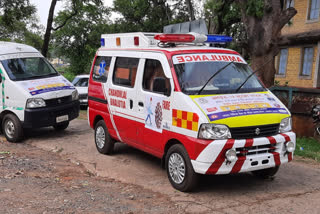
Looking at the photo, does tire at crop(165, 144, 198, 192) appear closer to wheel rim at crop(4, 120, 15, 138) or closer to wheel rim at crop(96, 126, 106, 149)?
wheel rim at crop(96, 126, 106, 149)

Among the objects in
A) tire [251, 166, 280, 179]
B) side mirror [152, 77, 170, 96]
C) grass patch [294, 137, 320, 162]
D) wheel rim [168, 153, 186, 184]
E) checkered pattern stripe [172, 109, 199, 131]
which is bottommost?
grass patch [294, 137, 320, 162]

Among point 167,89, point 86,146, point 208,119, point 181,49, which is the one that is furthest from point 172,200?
point 86,146

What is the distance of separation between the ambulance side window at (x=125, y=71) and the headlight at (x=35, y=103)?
256 centimetres

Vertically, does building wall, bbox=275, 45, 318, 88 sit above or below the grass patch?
above

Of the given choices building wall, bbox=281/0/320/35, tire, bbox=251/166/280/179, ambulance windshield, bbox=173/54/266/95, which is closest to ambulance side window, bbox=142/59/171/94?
ambulance windshield, bbox=173/54/266/95

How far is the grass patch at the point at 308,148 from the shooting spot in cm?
766

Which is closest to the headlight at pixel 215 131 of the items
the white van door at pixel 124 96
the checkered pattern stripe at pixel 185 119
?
the checkered pattern stripe at pixel 185 119

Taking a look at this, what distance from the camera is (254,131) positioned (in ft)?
16.4

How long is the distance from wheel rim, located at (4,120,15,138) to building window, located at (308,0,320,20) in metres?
15.0

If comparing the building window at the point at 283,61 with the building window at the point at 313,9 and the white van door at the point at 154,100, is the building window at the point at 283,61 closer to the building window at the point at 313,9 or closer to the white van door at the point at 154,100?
the building window at the point at 313,9

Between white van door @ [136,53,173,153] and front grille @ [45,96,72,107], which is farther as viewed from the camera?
front grille @ [45,96,72,107]

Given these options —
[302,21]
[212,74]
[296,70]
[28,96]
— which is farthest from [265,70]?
[296,70]

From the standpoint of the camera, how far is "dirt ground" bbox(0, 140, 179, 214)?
185 inches

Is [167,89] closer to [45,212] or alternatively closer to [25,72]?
[45,212]
